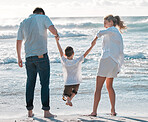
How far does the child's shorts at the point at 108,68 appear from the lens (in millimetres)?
4234

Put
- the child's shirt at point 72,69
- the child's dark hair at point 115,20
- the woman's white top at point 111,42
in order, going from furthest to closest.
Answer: the child's shirt at point 72,69, the child's dark hair at point 115,20, the woman's white top at point 111,42

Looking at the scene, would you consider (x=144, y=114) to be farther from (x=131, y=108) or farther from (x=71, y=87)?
(x=71, y=87)

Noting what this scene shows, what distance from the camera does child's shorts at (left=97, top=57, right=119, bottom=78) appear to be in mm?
4234

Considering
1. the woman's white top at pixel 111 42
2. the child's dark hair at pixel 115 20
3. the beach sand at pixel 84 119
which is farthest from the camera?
the child's dark hair at pixel 115 20

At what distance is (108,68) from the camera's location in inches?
167

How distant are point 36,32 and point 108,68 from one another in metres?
1.12

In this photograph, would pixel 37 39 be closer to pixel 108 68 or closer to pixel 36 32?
pixel 36 32

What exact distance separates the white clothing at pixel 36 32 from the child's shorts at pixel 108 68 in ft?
2.76

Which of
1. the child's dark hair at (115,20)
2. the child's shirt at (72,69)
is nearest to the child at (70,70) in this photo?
the child's shirt at (72,69)

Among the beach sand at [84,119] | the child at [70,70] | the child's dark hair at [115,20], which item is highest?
the child's dark hair at [115,20]

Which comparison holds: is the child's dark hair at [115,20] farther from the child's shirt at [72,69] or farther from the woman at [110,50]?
the child's shirt at [72,69]

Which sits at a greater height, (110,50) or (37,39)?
(37,39)

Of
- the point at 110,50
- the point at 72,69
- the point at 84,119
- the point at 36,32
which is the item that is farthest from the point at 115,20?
the point at 84,119

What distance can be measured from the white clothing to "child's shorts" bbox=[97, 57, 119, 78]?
84 centimetres
